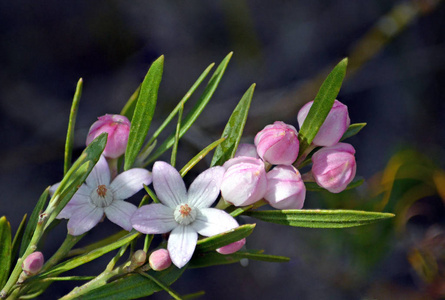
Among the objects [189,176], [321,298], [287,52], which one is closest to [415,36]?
[287,52]

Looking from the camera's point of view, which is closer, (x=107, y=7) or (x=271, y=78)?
(x=107, y=7)

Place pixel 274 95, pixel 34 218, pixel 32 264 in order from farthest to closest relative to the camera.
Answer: pixel 274 95 < pixel 34 218 < pixel 32 264

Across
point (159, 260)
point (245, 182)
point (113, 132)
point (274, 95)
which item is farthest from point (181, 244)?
point (274, 95)

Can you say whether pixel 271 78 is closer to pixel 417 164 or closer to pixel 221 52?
pixel 221 52

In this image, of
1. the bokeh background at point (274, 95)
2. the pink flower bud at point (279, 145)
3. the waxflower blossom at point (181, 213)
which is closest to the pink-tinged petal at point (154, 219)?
the waxflower blossom at point (181, 213)

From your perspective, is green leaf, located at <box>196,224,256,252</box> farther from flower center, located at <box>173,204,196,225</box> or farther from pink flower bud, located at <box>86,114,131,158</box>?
pink flower bud, located at <box>86,114,131,158</box>

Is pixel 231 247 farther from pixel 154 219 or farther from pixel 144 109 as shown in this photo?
pixel 144 109

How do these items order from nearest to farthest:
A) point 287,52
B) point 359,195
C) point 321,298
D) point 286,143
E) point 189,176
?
point 286,143 < point 189,176 < point 359,195 < point 321,298 < point 287,52
